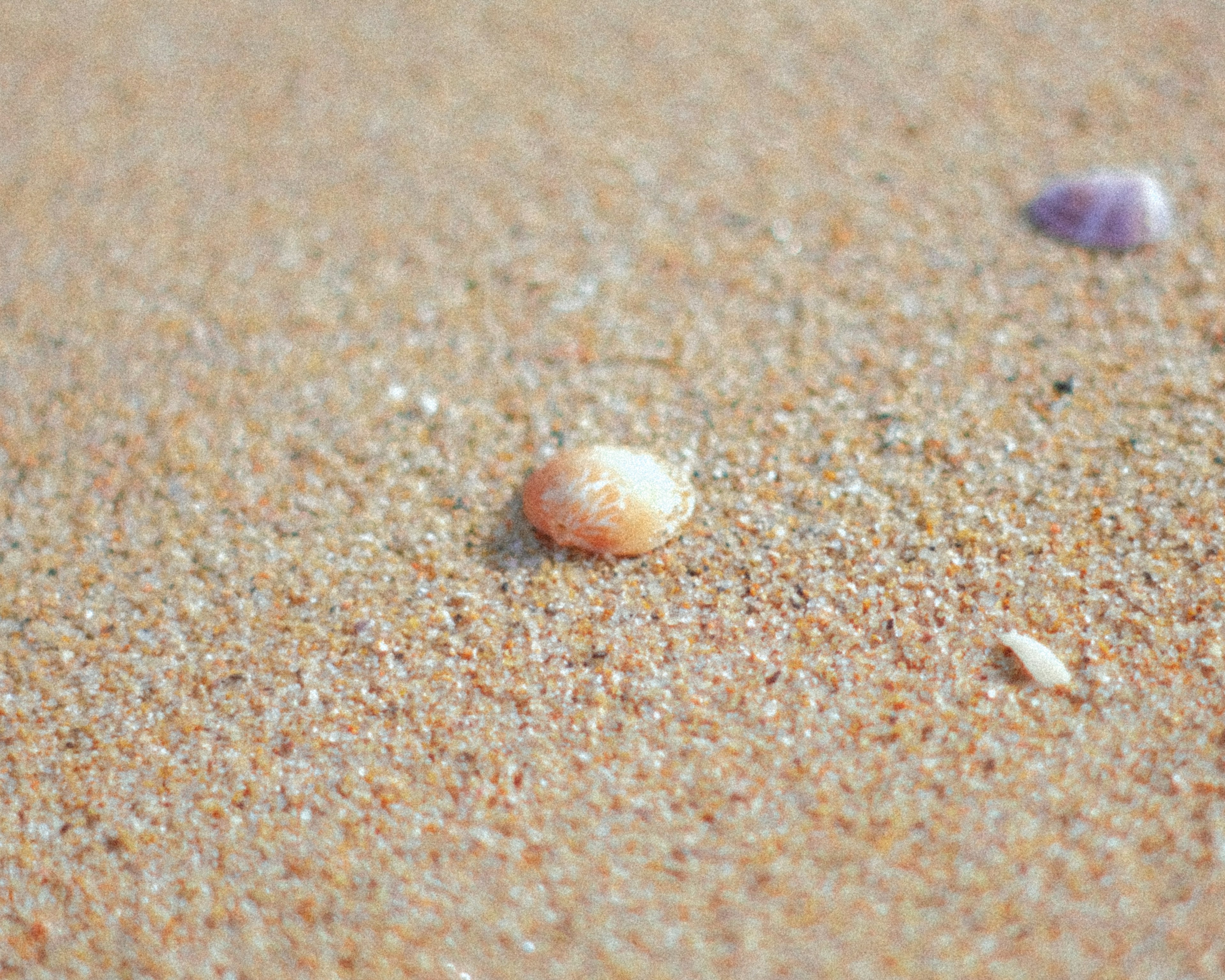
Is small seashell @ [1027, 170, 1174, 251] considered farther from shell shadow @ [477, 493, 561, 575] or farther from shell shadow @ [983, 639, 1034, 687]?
shell shadow @ [477, 493, 561, 575]

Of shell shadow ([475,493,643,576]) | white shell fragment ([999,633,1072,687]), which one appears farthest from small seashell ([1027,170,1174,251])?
shell shadow ([475,493,643,576])

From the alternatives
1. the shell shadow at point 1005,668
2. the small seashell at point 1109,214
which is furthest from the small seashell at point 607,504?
the small seashell at point 1109,214

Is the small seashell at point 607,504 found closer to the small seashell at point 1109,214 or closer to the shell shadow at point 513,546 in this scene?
the shell shadow at point 513,546

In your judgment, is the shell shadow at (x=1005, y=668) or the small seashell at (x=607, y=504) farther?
the small seashell at (x=607, y=504)

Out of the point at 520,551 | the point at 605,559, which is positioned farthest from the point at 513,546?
the point at 605,559

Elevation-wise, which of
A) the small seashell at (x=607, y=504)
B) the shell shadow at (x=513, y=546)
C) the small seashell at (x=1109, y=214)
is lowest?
the shell shadow at (x=513, y=546)

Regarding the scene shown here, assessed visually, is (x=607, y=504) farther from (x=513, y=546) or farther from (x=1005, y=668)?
(x=1005, y=668)
